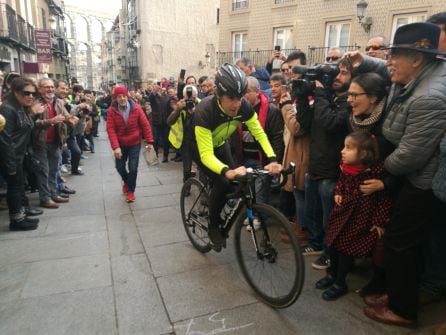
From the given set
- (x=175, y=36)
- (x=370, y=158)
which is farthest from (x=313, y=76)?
(x=175, y=36)

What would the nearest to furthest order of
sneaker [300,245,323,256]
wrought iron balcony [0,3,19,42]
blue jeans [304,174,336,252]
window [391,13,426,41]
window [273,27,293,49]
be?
1. blue jeans [304,174,336,252]
2. sneaker [300,245,323,256]
3. window [391,13,426,41]
4. wrought iron balcony [0,3,19,42]
5. window [273,27,293,49]

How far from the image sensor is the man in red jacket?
5.48m

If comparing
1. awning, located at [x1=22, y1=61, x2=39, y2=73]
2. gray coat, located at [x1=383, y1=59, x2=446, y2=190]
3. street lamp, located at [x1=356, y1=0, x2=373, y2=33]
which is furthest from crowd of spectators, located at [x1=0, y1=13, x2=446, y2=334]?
awning, located at [x1=22, y1=61, x2=39, y2=73]

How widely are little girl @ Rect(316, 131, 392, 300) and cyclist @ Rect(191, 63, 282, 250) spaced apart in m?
0.60

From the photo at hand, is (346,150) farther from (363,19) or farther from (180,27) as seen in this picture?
(180,27)

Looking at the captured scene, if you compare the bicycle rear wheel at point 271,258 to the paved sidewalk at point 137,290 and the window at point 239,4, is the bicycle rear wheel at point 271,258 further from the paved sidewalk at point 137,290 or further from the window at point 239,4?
the window at point 239,4

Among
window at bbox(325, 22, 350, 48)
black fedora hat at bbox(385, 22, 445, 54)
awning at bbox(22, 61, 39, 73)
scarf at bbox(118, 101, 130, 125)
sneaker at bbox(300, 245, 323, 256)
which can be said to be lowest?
sneaker at bbox(300, 245, 323, 256)

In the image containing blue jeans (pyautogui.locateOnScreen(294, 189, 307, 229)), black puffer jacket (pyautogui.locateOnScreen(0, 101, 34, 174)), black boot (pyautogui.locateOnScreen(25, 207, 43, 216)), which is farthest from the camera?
black boot (pyautogui.locateOnScreen(25, 207, 43, 216))

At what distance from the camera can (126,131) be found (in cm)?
564

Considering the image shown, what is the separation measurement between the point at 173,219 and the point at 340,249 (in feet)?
8.96

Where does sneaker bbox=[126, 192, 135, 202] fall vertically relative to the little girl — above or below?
below

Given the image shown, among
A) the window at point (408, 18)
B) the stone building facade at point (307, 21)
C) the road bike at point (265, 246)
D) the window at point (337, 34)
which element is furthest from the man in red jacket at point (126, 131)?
the window at point (337, 34)

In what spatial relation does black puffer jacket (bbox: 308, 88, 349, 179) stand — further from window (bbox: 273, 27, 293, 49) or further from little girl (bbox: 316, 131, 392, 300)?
window (bbox: 273, 27, 293, 49)

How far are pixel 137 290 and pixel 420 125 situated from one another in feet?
8.81
